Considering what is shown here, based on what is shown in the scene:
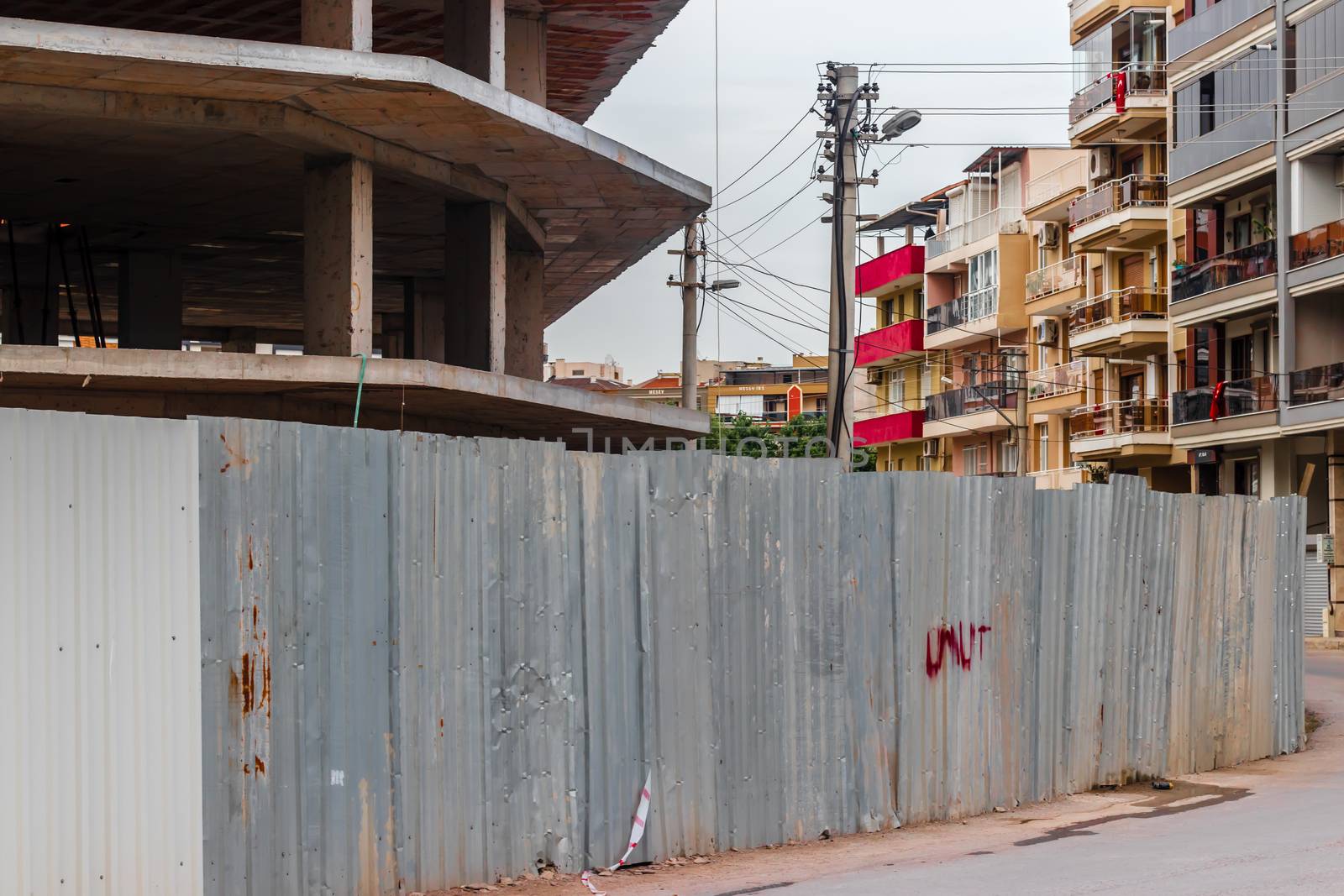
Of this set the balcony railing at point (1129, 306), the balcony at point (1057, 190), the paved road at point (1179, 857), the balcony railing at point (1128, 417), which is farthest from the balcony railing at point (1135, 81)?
the paved road at point (1179, 857)

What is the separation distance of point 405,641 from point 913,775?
398cm

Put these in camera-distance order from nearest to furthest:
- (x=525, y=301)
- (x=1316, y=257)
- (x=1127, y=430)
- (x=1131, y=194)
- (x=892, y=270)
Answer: (x=525, y=301)
(x=1316, y=257)
(x=1131, y=194)
(x=1127, y=430)
(x=892, y=270)

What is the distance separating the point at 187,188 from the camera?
19234 millimetres

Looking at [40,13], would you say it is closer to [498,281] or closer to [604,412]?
[498,281]

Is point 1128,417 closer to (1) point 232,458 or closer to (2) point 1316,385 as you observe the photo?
(2) point 1316,385

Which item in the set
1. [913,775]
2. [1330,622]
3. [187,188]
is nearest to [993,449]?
[1330,622]

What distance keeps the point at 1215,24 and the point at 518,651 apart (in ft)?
121

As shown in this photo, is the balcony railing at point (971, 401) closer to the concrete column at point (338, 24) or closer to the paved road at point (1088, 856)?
the concrete column at point (338, 24)

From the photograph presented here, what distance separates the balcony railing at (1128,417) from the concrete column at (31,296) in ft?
101

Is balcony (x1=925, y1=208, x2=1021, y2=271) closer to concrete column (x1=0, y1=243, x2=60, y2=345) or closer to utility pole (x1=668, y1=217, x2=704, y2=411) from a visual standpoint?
utility pole (x1=668, y1=217, x2=704, y2=411)

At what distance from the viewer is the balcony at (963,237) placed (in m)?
60.2

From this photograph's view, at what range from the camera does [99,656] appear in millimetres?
6695

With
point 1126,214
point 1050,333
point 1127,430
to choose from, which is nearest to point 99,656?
point 1127,430

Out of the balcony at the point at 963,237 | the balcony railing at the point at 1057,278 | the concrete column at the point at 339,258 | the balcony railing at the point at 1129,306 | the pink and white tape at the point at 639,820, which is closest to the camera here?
the pink and white tape at the point at 639,820
